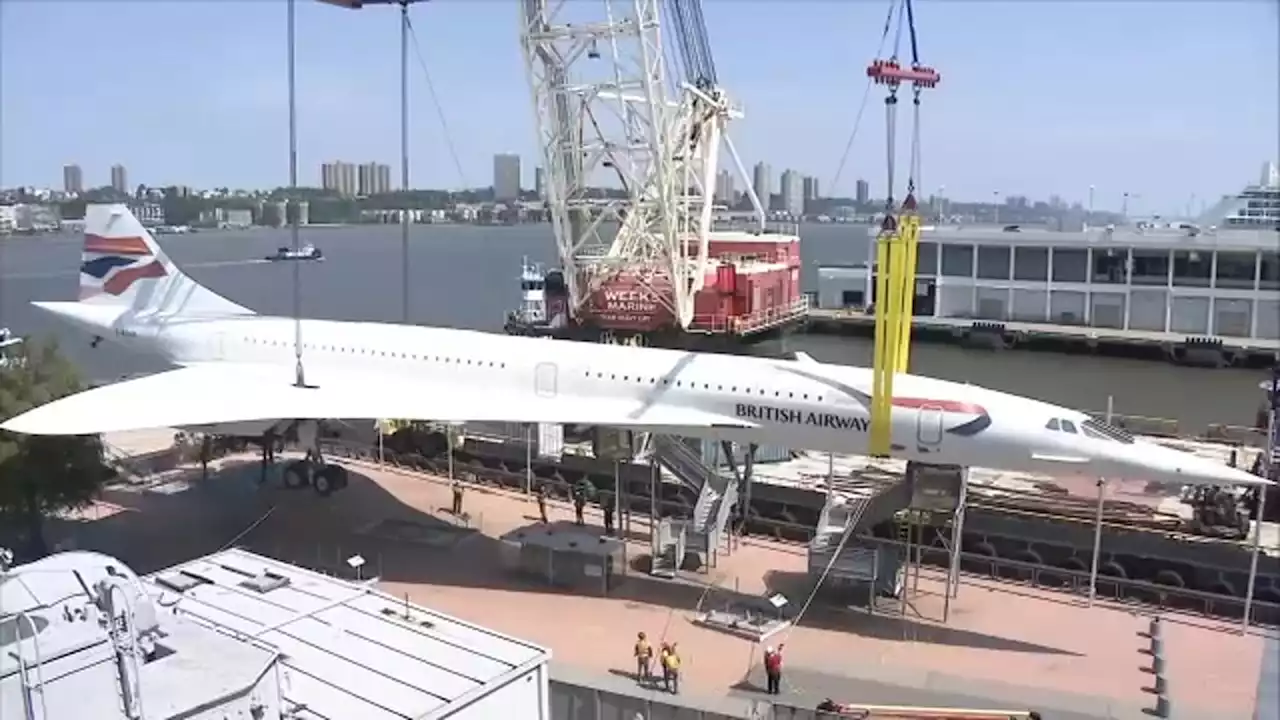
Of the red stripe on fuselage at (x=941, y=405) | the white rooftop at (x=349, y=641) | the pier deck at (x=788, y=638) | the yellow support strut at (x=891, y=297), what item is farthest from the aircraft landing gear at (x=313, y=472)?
the red stripe on fuselage at (x=941, y=405)

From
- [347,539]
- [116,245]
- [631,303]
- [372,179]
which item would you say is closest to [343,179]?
[372,179]

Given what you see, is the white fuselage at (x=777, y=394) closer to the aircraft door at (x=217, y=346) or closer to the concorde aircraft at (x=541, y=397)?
the concorde aircraft at (x=541, y=397)

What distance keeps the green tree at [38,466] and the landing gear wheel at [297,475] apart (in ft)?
12.3

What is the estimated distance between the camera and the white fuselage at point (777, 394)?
14.7 metres

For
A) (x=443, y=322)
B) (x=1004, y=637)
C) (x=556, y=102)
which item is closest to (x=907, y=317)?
(x=1004, y=637)

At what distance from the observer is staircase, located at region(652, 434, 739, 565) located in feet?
55.6

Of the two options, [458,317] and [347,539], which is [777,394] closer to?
[347,539]

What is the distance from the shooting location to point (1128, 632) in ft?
47.6

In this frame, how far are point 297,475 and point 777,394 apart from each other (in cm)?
1039

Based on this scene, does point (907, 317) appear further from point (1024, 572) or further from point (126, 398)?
point (126, 398)

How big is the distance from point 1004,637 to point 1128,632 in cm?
172

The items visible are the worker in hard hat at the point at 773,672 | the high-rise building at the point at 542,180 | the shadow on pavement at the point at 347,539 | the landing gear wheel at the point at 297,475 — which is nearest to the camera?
Answer: the worker in hard hat at the point at 773,672

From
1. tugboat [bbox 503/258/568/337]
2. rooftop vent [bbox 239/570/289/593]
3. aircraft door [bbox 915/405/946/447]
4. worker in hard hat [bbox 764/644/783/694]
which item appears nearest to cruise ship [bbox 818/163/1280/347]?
tugboat [bbox 503/258/568/337]

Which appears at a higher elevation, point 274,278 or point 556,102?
point 556,102
